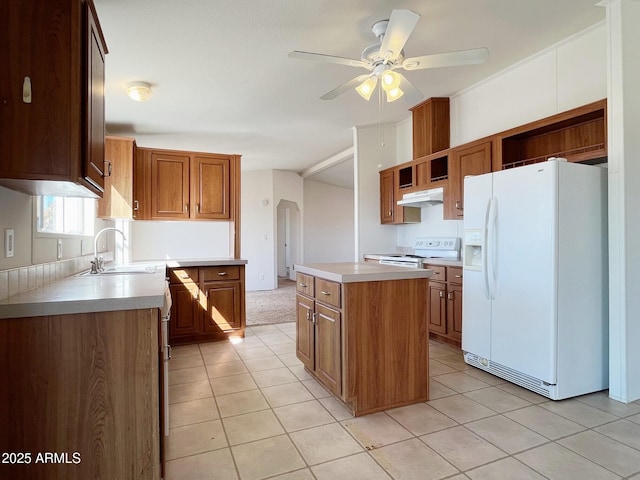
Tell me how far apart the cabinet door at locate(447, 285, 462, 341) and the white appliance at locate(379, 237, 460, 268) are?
0.46 meters

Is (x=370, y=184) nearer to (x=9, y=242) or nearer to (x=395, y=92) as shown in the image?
(x=395, y=92)

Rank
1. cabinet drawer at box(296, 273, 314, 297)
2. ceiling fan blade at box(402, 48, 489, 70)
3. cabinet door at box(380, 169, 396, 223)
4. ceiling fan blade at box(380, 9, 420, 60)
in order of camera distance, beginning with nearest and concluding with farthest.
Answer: ceiling fan blade at box(380, 9, 420, 60) → ceiling fan blade at box(402, 48, 489, 70) → cabinet drawer at box(296, 273, 314, 297) → cabinet door at box(380, 169, 396, 223)

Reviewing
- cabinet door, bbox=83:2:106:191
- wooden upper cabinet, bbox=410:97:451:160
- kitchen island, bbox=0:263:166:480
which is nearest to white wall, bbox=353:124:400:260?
wooden upper cabinet, bbox=410:97:451:160

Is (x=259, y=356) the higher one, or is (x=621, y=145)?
(x=621, y=145)

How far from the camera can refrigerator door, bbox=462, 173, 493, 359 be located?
2896 millimetres

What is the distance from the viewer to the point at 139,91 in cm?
339

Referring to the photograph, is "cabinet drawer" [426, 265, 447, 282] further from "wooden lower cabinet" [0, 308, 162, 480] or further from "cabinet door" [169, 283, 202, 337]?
"wooden lower cabinet" [0, 308, 162, 480]

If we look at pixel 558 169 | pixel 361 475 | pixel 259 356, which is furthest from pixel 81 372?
pixel 558 169

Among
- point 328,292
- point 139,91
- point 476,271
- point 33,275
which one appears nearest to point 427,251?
point 476,271

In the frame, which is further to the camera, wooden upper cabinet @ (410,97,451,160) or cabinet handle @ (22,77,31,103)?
wooden upper cabinet @ (410,97,451,160)

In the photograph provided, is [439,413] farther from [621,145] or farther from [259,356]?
[621,145]

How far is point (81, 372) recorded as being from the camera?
135 cm

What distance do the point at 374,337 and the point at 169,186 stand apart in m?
3.09

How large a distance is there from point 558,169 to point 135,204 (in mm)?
3954
